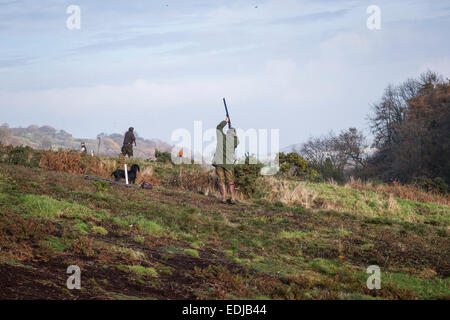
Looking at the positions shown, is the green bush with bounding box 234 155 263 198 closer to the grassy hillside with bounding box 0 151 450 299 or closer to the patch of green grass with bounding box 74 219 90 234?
the grassy hillside with bounding box 0 151 450 299

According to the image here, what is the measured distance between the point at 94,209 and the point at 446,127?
34.0m

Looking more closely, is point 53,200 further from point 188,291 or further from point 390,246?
point 390,246

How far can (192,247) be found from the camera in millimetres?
8719

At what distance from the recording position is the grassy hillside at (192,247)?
599 cm

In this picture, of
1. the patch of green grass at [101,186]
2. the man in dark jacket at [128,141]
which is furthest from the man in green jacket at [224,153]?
the man in dark jacket at [128,141]

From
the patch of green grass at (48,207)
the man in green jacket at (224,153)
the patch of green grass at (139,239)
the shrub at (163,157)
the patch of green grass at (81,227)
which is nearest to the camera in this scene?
the patch of green grass at (81,227)

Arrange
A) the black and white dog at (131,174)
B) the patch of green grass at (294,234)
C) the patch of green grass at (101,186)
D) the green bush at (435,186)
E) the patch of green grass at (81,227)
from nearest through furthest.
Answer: the patch of green grass at (81,227) → the patch of green grass at (294,234) → the patch of green grass at (101,186) → the black and white dog at (131,174) → the green bush at (435,186)

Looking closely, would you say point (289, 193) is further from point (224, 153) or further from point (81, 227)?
point (81, 227)

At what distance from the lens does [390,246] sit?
1067 centimetres

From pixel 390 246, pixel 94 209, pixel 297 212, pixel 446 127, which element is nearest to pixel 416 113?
pixel 446 127

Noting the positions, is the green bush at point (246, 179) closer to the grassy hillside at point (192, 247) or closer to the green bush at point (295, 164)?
the grassy hillside at point (192, 247)

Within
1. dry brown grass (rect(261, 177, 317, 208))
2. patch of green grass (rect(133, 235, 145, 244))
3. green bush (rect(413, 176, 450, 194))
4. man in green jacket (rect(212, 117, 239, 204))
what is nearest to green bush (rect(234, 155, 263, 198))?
dry brown grass (rect(261, 177, 317, 208))

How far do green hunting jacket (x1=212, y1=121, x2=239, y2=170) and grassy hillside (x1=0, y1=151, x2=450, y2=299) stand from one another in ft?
3.93

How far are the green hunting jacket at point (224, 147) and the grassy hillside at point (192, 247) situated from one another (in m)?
1.20
